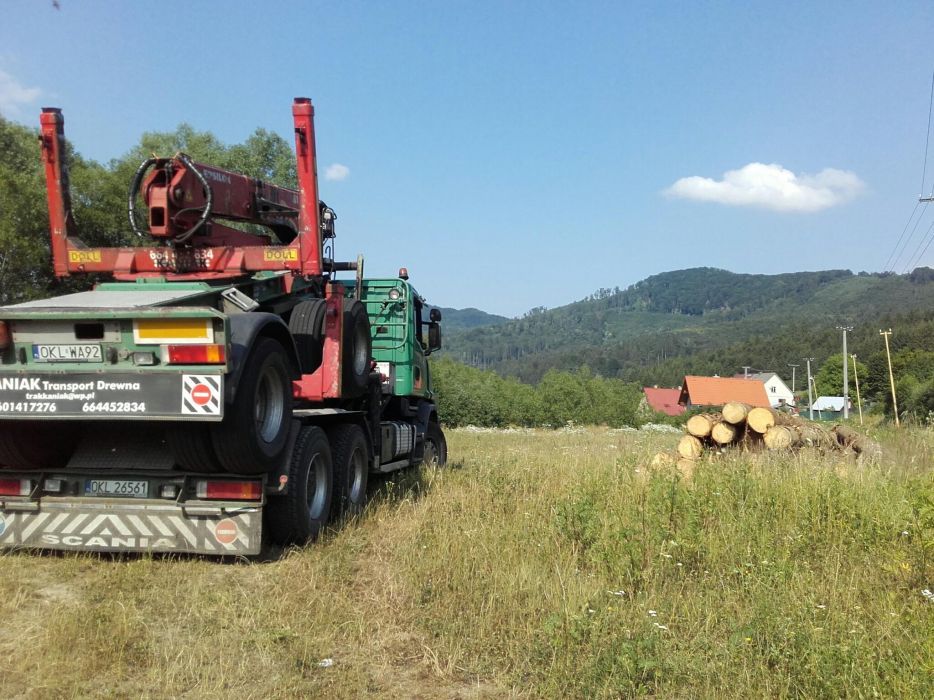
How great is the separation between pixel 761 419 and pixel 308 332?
6201 mm

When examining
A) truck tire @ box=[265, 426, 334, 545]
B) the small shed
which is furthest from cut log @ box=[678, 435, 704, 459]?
the small shed

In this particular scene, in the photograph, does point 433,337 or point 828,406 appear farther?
point 828,406

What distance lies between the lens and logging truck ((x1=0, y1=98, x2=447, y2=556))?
496 centimetres

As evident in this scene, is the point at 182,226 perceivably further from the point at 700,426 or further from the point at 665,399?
the point at 665,399

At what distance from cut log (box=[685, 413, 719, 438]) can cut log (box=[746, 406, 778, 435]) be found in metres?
0.50

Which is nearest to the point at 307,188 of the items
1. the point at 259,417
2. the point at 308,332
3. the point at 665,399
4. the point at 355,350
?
the point at 308,332

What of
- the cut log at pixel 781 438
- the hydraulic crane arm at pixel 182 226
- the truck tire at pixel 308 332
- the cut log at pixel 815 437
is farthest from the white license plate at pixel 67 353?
the cut log at pixel 815 437

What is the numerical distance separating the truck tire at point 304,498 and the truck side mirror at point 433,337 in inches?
190

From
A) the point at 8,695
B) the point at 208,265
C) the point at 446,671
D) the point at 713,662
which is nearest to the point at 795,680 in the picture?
the point at 713,662

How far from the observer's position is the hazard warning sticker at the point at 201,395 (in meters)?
4.89

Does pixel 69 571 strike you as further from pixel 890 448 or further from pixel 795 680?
pixel 890 448

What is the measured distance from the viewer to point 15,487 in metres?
5.73

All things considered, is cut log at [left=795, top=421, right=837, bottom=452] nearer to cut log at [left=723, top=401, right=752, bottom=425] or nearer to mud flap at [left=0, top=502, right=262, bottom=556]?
cut log at [left=723, top=401, right=752, bottom=425]

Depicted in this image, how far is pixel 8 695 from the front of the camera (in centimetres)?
351
